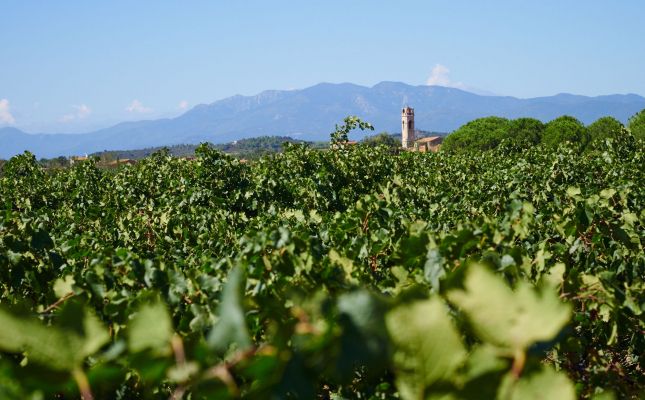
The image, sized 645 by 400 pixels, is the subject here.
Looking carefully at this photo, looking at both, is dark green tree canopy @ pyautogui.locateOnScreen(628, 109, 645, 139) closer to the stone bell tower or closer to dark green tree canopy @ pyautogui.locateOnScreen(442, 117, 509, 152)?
dark green tree canopy @ pyautogui.locateOnScreen(442, 117, 509, 152)

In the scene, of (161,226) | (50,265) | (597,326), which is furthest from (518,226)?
(161,226)

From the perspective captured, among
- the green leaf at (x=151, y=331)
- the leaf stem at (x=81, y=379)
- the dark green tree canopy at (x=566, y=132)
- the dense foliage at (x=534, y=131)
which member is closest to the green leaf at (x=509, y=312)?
the green leaf at (x=151, y=331)

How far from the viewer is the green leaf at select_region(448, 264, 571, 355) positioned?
2.22 ft

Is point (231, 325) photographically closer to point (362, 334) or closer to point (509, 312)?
point (362, 334)

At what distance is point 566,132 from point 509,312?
6425 centimetres

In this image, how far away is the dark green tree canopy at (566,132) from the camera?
58375 mm

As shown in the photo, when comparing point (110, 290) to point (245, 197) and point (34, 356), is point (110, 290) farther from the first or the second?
point (245, 197)

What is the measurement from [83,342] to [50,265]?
3.26m

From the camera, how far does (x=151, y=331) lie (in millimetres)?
788

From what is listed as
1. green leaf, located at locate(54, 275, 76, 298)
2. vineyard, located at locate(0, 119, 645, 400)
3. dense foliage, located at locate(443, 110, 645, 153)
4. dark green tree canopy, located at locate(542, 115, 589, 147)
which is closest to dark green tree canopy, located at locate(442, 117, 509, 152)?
dense foliage, located at locate(443, 110, 645, 153)

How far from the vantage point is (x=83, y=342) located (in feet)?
2.53

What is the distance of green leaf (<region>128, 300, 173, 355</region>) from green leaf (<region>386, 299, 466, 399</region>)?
333 millimetres

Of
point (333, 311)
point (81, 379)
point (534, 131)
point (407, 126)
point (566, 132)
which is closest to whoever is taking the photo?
point (81, 379)

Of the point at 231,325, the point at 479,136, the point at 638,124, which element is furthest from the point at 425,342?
the point at 479,136
